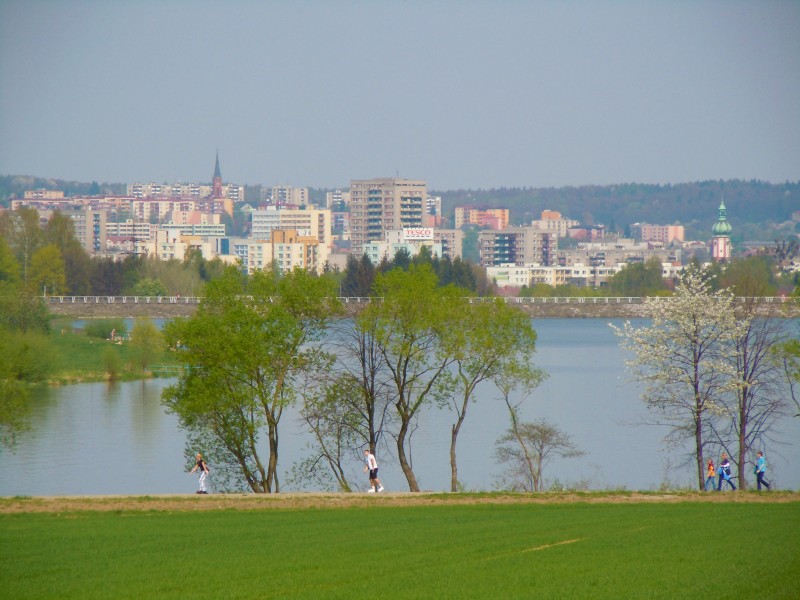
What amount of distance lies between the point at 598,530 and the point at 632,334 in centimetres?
1705

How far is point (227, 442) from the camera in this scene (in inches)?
1198

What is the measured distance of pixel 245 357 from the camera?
101 feet

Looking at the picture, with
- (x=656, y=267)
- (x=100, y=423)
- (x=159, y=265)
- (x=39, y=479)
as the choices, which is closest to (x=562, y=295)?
(x=656, y=267)

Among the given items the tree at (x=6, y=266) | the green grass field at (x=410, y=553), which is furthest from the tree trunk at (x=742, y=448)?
the tree at (x=6, y=266)

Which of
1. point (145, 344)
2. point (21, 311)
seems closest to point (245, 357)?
point (21, 311)

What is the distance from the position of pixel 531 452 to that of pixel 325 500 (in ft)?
43.0

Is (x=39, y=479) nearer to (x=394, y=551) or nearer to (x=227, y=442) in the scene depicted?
(x=227, y=442)

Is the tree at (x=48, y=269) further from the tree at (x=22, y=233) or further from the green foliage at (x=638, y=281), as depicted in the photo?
the green foliage at (x=638, y=281)

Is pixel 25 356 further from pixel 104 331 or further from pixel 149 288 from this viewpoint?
pixel 149 288

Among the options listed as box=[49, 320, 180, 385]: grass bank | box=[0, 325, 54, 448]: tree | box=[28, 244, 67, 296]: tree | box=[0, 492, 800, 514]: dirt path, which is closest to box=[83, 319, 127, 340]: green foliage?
box=[49, 320, 180, 385]: grass bank

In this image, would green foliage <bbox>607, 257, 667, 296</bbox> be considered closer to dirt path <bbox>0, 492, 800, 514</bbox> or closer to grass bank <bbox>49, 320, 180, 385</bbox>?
grass bank <bbox>49, 320, 180, 385</bbox>

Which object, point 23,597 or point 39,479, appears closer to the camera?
point 23,597

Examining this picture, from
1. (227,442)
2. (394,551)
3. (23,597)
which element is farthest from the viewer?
(227,442)

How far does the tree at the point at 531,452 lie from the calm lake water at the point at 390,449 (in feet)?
1.57
